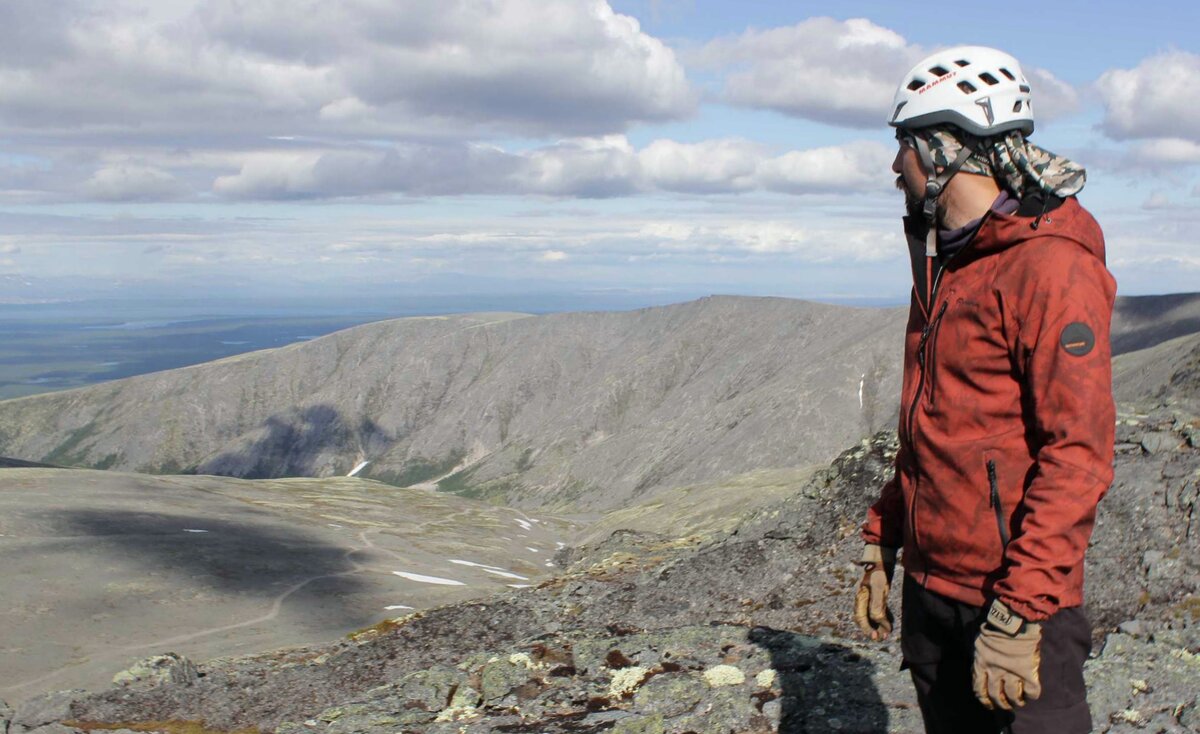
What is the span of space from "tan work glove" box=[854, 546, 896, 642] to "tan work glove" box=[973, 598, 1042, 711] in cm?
169

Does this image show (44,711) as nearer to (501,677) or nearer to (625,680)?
(501,677)

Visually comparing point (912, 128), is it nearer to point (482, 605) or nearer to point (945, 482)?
point (945, 482)

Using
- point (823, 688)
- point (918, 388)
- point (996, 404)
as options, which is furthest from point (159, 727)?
point (996, 404)

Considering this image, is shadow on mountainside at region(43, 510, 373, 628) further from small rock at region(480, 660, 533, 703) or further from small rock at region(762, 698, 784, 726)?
small rock at region(762, 698, 784, 726)

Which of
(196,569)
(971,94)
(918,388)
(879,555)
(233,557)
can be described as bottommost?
(233,557)

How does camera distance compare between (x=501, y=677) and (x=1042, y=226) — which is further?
(x=501, y=677)

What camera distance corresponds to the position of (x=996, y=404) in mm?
6004

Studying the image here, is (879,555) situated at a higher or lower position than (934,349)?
lower

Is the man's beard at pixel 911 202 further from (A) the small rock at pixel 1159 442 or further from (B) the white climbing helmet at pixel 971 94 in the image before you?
(A) the small rock at pixel 1159 442

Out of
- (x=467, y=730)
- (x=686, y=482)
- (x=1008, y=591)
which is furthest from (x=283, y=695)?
(x=686, y=482)

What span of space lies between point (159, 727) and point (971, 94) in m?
22.6

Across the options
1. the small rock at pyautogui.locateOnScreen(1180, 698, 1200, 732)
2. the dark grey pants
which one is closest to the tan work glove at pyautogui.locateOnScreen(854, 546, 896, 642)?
the dark grey pants

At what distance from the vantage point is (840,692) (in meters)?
11.3

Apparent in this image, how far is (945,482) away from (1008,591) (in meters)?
0.94
